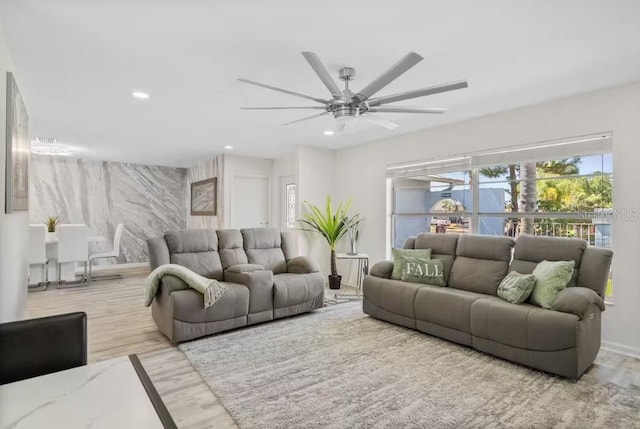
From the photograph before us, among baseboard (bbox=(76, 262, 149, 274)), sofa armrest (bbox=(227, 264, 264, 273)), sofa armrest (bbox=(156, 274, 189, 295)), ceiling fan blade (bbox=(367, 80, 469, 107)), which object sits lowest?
baseboard (bbox=(76, 262, 149, 274))

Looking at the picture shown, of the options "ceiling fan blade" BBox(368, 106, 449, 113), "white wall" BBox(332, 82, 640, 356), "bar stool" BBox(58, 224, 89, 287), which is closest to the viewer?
"ceiling fan blade" BBox(368, 106, 449, 113)

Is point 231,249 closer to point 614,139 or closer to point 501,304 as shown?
point 501,304

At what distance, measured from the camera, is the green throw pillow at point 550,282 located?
2818 mm

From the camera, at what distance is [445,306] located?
3229 mm

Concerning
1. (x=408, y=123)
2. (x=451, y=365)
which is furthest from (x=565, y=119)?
(x=451, y=365)

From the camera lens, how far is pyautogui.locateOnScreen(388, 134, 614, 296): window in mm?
3389

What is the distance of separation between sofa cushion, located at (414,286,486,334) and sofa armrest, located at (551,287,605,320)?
65 cm

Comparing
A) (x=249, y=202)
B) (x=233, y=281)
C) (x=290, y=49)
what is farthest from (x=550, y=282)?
(x=249, y=202)

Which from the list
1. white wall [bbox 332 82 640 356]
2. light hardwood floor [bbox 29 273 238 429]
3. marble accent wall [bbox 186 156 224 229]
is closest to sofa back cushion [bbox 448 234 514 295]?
white wall [bbox 332 82 640 356]

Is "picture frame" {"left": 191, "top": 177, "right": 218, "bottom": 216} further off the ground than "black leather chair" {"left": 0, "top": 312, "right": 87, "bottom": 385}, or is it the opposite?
"picture frame" {"left": 191, "top": 177, "right": 218, "bottom": 216}

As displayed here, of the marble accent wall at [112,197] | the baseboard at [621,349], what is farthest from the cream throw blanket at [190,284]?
the marble accent wall at [112,197]

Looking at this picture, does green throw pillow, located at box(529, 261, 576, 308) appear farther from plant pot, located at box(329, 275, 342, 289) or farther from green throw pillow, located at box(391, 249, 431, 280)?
plant pot, located at box(329, 275, 342, 289)

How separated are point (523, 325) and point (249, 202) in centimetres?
558

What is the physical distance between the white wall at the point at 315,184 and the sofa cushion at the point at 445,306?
9.18 feet
